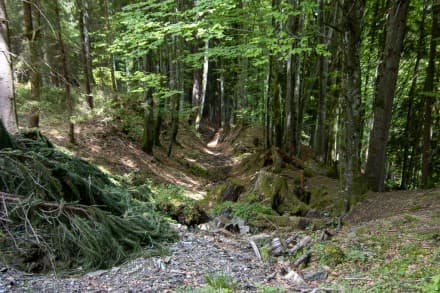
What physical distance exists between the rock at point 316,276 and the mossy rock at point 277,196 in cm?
430

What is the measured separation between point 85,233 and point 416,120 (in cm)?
1496

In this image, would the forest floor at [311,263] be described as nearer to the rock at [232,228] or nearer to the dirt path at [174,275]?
the dirt path at [174,275]

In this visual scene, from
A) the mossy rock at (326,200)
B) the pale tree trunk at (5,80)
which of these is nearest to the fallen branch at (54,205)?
the pale tree trunk at (5,80)

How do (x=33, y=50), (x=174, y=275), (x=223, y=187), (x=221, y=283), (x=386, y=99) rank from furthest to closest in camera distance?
(x=223, y=187), (x=386, y=99), (x=33, y=50), (x=174, y=275), (x=221, y=283)

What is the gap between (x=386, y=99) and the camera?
908cm

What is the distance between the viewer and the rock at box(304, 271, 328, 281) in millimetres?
4878

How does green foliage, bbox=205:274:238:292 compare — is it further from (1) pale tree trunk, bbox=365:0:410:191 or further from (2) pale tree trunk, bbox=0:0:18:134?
(1) pale tree trunk, bbox=365:0:410:191

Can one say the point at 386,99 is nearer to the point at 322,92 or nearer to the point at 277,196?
the point at 277,196

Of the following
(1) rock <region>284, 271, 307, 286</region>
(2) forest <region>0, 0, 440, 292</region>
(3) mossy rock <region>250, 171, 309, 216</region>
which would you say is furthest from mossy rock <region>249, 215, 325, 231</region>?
(1) rock <region>284, 271, 307, 286</region>

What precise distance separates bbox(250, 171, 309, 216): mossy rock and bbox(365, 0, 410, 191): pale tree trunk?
208cm

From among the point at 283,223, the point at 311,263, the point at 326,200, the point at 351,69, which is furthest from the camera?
the point at 326,200

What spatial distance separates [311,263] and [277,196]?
436 cm

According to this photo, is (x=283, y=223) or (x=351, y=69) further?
(x=283, y=223)

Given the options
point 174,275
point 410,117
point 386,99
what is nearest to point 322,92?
point 386,99
